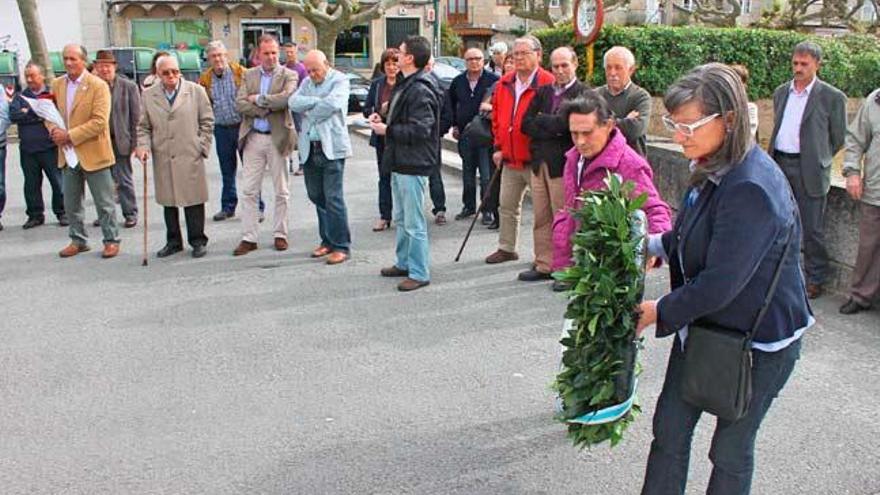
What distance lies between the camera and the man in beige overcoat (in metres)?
7.60

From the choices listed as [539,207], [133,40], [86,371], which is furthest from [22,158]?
[133,40]

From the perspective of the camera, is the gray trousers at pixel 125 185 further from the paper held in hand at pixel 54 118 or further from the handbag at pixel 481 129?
the handbag at pixel 481 129

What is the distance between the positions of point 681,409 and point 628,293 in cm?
44

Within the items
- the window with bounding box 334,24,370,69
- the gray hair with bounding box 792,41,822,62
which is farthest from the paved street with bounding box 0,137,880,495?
the window with bounding box 334,24,370,69

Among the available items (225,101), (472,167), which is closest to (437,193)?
(472,167)

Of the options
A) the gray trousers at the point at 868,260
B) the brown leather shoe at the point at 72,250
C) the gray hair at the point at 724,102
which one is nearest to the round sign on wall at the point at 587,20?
the gray trousers at the point at 868,260

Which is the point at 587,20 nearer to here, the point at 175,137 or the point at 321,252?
the point at 321,252

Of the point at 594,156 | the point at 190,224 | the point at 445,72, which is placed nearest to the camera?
the point at 594,156

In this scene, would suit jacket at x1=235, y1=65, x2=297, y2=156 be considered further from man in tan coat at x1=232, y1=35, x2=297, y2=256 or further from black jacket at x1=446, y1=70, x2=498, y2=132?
black jacket at x1=446, y1=70, x2=498, y2=132

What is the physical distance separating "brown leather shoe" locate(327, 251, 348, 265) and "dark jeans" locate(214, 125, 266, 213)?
2417 mm

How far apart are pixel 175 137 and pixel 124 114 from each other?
1640mm

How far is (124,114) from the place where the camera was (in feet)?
29.2

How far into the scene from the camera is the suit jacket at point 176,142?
7.61 m

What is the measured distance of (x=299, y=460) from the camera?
12.9ft
